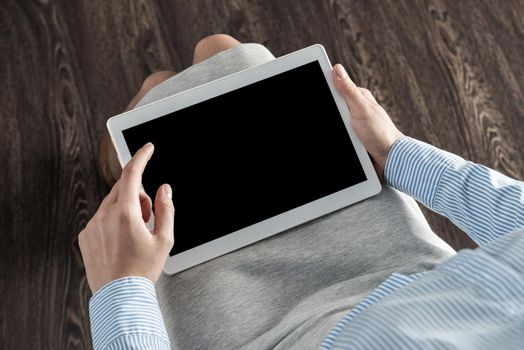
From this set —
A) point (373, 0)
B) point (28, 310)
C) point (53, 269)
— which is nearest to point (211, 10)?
point (373, 0)

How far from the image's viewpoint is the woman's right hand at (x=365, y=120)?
0.80 meters

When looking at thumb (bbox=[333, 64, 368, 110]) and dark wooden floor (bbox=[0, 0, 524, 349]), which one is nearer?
thumb (bbox=[333, 64, 368, 110])

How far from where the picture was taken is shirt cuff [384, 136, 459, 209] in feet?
2.53

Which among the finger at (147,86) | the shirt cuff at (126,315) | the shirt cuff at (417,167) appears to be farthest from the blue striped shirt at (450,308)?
the finger at (147,86)

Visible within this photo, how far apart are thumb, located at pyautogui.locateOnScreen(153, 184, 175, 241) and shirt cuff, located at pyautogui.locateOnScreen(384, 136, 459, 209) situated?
0.33 m

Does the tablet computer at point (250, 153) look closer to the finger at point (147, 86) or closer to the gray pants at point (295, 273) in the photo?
the gray pants at point (295, 273)

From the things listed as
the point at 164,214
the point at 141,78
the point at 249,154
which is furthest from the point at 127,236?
the point at 141,78

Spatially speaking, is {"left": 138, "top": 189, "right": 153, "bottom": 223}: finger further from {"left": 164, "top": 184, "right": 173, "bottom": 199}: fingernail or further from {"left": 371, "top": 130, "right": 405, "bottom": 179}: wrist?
{"left": 371, "top": 130, "right": 405, "bottom": 179}: wrist

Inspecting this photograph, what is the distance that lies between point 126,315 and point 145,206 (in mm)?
154

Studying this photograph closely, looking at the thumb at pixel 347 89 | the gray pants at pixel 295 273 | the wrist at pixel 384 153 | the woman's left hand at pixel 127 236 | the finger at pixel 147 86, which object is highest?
the finger at pixel 147 86

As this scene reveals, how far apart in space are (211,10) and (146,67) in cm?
23

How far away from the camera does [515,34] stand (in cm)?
146

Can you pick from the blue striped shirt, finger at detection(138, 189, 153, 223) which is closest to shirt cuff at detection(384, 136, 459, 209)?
the blue striped shirt

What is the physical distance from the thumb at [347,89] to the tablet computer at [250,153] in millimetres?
11
